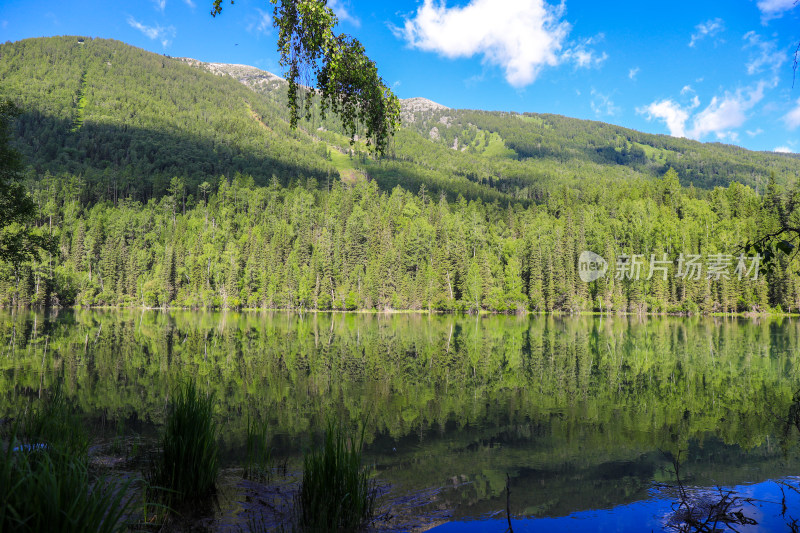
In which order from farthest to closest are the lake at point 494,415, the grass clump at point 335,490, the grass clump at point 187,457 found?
the lake at point 494,415, the grass clump at point 187,457, the grass clump at point 335,490

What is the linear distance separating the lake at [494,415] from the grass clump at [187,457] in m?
0.60

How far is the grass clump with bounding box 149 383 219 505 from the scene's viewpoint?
21.9 feet

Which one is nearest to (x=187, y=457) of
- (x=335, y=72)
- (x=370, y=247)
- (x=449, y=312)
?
(x=335, y=72)

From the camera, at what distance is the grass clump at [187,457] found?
6660mm

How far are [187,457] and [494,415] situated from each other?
1032cm

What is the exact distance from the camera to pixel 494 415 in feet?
48.3

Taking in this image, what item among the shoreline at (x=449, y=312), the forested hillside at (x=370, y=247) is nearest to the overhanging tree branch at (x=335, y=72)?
the shoreline at (x=449, y=312)

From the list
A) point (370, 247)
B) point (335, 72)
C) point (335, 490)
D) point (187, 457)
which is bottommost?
point (335, 490)

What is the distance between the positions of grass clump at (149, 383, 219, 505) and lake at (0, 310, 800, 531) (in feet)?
1.98

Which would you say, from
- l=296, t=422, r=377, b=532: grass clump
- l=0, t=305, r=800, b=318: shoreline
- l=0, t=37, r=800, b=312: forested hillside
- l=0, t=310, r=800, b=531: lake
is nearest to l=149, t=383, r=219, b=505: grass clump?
l=0, t=310, r=800, b=531: lake

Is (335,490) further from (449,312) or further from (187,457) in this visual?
(449,312)

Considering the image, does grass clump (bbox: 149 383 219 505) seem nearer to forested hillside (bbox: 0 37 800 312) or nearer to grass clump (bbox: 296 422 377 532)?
grass clump (bbox: 296 422 377 532)

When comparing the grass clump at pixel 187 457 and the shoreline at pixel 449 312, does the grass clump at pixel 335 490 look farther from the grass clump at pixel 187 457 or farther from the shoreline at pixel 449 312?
the shoreline at pixel 449 312

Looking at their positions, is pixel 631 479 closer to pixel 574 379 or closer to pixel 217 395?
pixel 574 379
